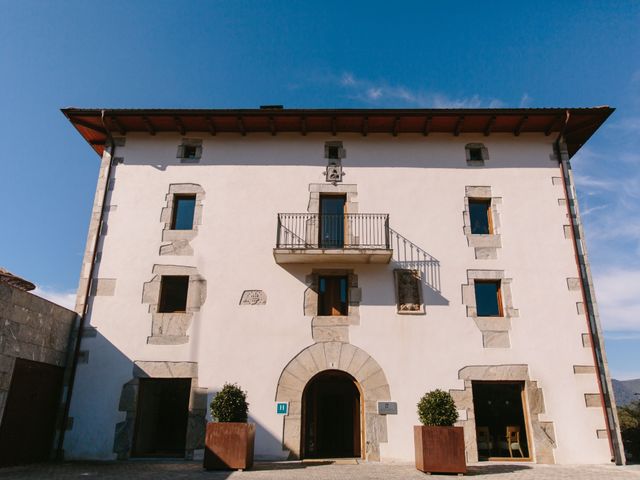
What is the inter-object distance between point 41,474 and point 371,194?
8782 mm

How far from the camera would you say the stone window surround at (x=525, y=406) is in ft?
31.4

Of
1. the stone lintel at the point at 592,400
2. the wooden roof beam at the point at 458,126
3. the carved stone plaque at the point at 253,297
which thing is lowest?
the stone lintel at the point at 592,400

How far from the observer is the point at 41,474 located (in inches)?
307

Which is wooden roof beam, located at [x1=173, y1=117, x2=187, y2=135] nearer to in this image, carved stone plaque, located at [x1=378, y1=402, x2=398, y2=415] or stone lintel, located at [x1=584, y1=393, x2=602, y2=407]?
carved stone plaque, located at [x1=378, y1=402, x2=398, y2=415]

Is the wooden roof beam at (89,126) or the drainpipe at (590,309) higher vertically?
the wooden roof beam at (89,126)

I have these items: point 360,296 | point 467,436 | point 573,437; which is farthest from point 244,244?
point 573,437

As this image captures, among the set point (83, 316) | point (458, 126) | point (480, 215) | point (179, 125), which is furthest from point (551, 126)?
point (83, 316)

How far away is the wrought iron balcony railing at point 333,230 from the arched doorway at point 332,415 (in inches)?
119

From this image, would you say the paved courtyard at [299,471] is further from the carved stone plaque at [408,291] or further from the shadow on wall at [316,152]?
the shadow on wall at [316,152]

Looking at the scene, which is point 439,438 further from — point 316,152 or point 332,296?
point 316,152

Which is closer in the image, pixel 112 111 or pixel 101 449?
pixel 101 449

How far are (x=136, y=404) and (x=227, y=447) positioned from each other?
275 centimetres

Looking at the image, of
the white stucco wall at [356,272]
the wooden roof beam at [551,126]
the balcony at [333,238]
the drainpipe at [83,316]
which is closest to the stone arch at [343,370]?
the white stucco wall at [356,272]

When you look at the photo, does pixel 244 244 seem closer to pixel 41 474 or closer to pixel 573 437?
pixel 41 474
